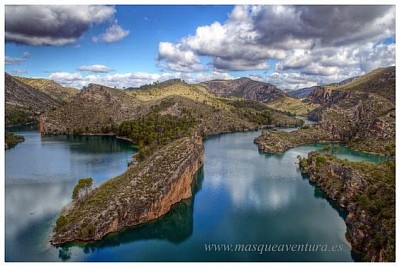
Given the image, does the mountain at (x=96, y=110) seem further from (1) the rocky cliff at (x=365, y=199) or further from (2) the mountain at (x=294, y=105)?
(2) the mountain at (x=294, y=105)

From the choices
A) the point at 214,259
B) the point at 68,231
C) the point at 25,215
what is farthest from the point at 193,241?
the point at 25,215

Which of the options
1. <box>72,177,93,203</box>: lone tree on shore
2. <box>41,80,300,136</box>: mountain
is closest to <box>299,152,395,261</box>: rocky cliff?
<box>72,177,93,203</box>: lone tree on shore

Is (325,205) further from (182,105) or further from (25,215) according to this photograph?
(182,105)

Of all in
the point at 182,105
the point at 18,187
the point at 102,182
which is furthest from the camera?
the point at 182,105

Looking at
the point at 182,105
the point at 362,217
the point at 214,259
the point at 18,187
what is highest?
the point at 182,105

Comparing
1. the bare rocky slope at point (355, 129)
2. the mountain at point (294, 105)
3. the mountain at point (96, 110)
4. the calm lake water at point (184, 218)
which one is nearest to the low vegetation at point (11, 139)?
the calm lake water at point (184, 218)

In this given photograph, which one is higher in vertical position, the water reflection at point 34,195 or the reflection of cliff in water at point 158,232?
the water reflection at point 34,195

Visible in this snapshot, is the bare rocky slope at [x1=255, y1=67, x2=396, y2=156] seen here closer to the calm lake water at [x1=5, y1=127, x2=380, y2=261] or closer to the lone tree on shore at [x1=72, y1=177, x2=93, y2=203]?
the calm lake water at [x1=5, y1=127, x2=380, y2=261]

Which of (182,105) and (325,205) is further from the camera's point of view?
(182,105)
